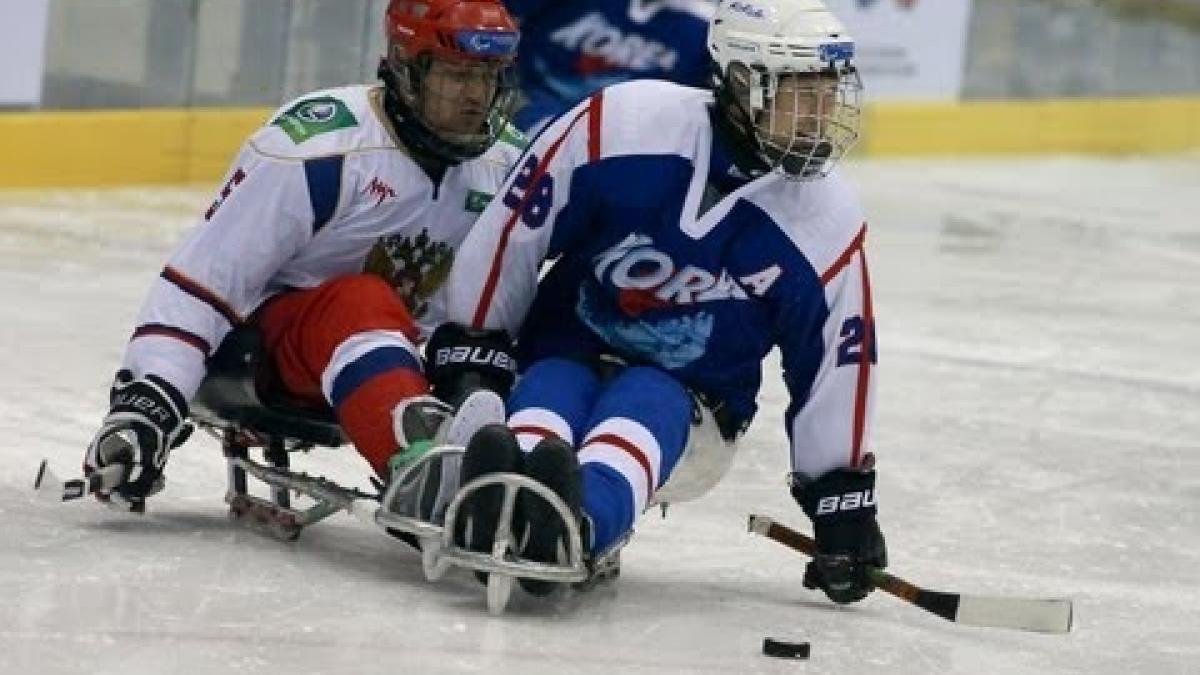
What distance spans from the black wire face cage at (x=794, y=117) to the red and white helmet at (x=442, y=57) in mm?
344

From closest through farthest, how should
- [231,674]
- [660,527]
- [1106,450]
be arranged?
1. [231,674]
2. [660,527]
3. [1106,450]

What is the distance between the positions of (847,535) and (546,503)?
538mm

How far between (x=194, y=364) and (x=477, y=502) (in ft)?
Answer: 1.94

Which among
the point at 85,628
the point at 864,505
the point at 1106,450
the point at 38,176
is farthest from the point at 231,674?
the point at 38,176

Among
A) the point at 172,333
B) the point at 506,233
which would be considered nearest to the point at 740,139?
the point at 506,233

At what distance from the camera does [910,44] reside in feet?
35.8

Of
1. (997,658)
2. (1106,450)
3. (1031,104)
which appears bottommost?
(1031,104)

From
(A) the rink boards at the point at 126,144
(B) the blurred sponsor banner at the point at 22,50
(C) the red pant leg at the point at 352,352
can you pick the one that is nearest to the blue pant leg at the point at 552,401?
(C) the red pant leg at the point at 352,352

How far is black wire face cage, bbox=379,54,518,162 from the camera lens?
12.9 ft

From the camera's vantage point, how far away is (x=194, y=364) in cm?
385

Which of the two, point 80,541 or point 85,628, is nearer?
point 85,628

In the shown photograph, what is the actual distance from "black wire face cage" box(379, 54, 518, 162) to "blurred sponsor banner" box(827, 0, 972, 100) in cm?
637

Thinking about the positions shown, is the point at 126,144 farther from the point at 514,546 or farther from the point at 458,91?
the point at 514,546

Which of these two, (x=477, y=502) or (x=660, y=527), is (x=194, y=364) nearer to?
(x=477, y=502)
